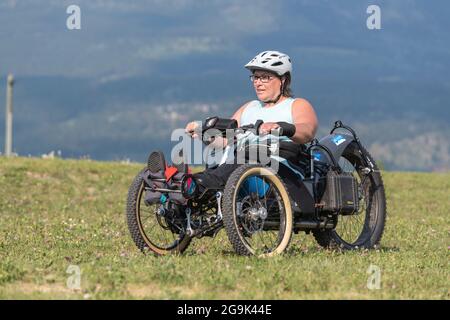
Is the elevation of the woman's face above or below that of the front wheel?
above

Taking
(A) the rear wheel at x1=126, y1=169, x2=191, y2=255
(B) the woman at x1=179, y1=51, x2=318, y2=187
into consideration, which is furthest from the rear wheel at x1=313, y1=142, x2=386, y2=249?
(A) the rear wheel at x1=126, y1=169, x2=191, y2=255

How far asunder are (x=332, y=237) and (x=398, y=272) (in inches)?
118

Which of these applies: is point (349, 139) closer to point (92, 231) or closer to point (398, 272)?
point (398, 272)

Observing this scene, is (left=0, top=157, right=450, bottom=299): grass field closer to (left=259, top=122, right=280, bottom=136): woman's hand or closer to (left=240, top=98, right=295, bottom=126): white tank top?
(left=259, top=122, right=280, bottom=136): woman's hand

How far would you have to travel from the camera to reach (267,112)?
11523mm

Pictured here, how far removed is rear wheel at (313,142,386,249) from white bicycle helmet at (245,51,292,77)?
2.14 meters

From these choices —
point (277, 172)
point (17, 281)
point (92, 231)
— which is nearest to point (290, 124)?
point (277, 172)

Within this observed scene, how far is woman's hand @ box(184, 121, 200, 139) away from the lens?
441 inches

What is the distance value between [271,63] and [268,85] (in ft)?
0.96

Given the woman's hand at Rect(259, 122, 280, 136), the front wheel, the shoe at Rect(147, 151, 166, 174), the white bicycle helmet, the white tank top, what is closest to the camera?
the front wheel

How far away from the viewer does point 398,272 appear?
965 centimetres

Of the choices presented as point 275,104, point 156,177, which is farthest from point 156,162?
point 275,104
